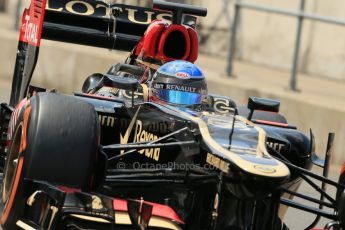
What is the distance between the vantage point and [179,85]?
23.1ft

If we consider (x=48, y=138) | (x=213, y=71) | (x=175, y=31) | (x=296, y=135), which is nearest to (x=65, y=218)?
(x=48, y=138)

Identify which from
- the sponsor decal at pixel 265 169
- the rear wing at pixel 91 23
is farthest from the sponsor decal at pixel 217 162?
the rear wing at pixel 91 23

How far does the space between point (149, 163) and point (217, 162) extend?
1.10 metres

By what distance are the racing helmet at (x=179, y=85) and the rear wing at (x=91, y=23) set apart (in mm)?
1371

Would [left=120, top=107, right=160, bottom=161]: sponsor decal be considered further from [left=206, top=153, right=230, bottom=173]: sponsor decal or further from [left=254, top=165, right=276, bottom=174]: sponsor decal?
[left=254, top=165, right=276, bottom=174]: sponsor decal

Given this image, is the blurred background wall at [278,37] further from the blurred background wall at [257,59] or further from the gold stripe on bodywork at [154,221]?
the gold stripe on bodywork at [154,221]

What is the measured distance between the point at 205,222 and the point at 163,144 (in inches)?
20.2

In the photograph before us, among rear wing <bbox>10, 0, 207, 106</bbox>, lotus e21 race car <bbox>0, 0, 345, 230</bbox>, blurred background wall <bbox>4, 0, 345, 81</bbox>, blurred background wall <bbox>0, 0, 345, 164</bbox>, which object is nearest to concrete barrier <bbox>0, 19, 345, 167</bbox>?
blurred background wall <bbox>0, 0, 345, 164</bbox>

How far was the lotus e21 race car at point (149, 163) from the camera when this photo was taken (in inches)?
221

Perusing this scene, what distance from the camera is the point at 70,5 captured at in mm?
8883

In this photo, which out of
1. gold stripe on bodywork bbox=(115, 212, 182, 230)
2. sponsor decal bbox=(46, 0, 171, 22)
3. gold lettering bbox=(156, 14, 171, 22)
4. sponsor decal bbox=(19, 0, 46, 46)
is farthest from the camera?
gold lettering bbox=(156, 14, 171, 22)

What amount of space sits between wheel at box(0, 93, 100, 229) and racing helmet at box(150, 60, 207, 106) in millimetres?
1022

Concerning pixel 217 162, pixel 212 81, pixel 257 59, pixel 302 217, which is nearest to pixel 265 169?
pixel 217 162

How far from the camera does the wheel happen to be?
5828mm
